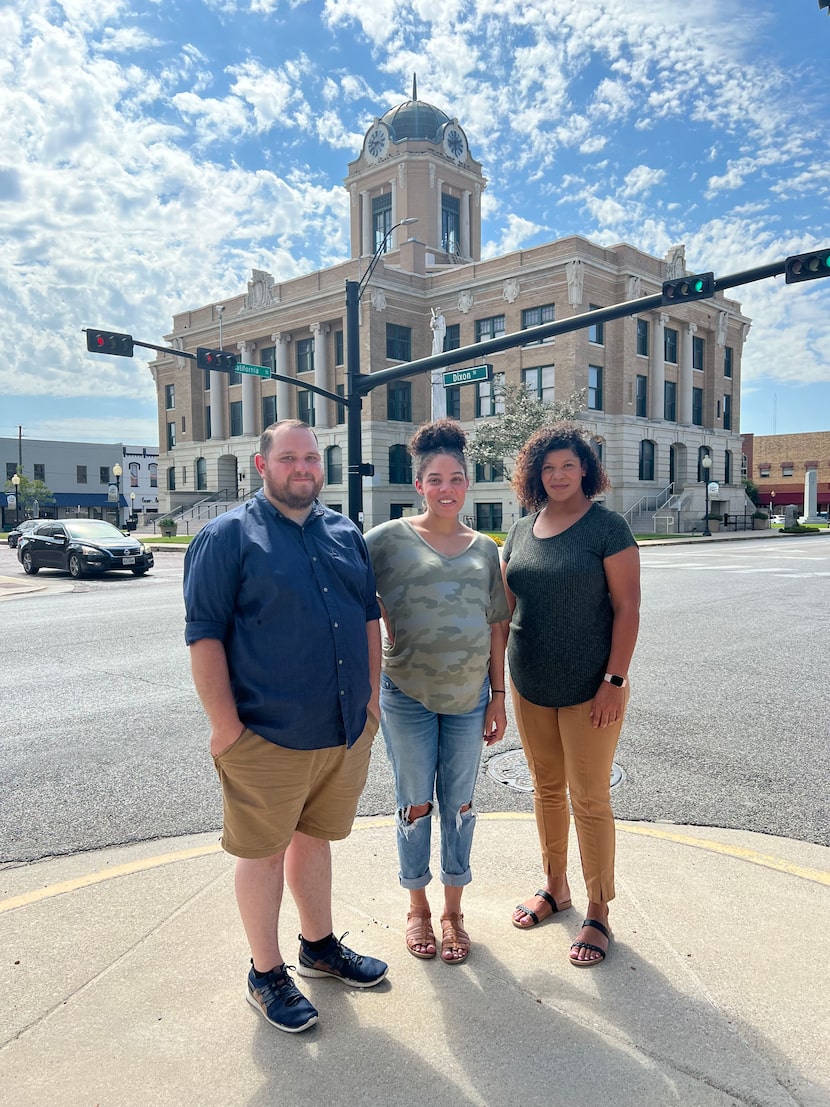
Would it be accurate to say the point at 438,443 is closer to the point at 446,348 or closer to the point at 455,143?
the point at 446,348

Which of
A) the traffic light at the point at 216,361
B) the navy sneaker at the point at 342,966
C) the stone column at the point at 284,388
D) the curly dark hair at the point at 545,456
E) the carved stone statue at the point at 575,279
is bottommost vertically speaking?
the navy sneaker at the point at 342,966

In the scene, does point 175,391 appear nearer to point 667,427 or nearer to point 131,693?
point 667,427

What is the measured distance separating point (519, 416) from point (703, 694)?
1250 inches

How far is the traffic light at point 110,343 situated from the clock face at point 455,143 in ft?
145

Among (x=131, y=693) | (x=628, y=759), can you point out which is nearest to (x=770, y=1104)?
(x=628, y=759)

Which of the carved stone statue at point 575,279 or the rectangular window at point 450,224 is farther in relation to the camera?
the rectangular window at point 450,224

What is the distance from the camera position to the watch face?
178 feet

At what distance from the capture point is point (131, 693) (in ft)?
23.8

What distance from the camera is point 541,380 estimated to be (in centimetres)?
4281

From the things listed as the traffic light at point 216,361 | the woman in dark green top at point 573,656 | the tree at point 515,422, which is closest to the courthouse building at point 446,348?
the tree at point 515,422

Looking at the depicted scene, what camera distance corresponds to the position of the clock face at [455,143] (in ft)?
178

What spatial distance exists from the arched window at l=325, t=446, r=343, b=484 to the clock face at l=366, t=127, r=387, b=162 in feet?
74.4

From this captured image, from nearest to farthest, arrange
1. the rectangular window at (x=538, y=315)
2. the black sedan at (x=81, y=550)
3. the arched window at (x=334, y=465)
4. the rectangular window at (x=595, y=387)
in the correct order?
1. the black sedan at (x=81, y=550)
2. the rectangular window at (x=538, y=315)
3. the rectangular window at (x=595, y=387)
4. the arched window at (x=334, y=465)

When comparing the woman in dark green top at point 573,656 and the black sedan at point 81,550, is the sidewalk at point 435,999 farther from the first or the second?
the black sedan at point 81,550
